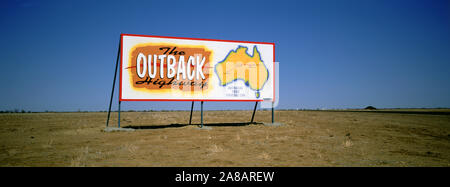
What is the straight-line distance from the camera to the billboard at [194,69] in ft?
47.5

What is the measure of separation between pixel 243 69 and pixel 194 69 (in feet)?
10.2

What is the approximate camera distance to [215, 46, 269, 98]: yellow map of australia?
16000 mm

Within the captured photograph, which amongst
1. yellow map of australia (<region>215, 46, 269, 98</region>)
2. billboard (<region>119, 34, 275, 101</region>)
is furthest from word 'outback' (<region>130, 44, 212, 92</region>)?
yellow map of australia (<region>215, 46, 269, 98</region>)

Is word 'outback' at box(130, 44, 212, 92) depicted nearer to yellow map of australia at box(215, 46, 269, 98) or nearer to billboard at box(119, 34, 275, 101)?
billboard at box(119, 34, 275, 101)

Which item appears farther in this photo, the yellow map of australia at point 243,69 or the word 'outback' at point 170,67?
the yellow map of australia at point 243,69

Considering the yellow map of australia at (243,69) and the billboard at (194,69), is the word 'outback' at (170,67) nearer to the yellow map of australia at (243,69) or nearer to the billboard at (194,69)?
the billboard at (194,69)

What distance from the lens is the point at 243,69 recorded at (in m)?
16.4

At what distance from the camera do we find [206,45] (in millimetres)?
15883

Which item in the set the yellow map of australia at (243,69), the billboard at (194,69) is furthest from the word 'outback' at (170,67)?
the yellow map of australia at (243,69)

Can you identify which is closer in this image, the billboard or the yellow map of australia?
the billboard

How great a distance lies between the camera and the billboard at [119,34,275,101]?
570 inches

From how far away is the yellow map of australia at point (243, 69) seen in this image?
16000mm

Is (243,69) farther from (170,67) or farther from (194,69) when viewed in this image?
(170,67)

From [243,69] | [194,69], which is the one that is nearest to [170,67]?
[194,69]
